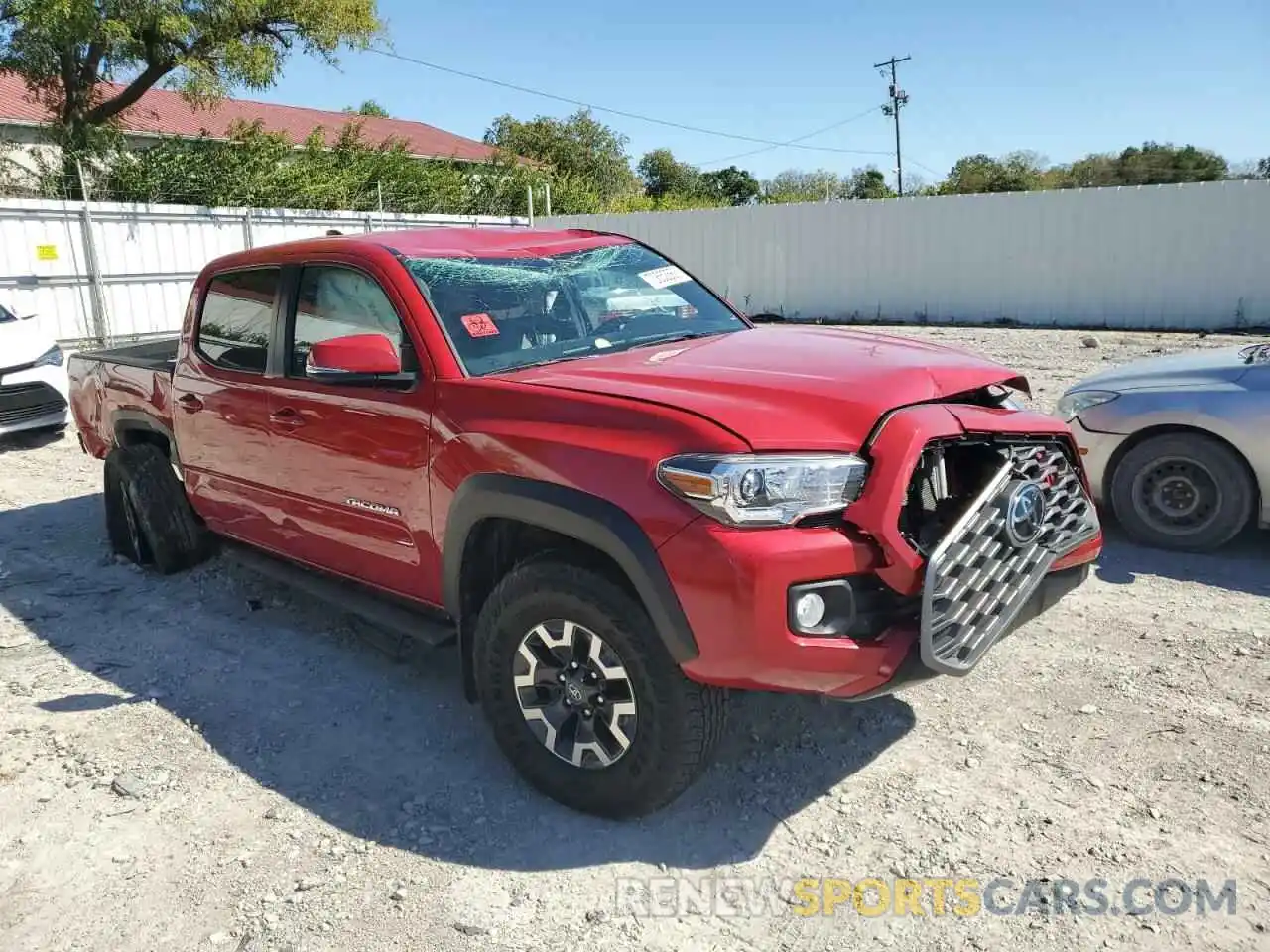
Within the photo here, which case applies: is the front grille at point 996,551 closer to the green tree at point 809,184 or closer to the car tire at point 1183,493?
the car tire at point 1183,493

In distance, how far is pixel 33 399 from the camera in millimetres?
9305

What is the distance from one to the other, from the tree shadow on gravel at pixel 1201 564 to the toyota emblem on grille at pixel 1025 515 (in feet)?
7.48

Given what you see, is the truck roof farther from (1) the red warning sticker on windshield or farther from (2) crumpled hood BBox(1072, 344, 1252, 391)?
(2) crumpled hood BBox(1072, 344, 1252, 391)

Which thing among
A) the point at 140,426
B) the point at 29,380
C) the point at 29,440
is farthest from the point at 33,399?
the point at 140,426

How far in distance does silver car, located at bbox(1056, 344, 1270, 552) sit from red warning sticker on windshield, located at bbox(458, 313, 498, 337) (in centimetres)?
359

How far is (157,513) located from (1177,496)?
5.57 metres

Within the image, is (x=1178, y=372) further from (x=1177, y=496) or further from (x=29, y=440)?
(x=29, y=440)

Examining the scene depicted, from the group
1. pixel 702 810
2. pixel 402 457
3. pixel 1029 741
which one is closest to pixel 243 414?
pixel 402 457

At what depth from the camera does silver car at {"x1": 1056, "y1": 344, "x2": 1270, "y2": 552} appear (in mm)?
5105

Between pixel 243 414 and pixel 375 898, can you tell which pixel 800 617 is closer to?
pixel 375 898

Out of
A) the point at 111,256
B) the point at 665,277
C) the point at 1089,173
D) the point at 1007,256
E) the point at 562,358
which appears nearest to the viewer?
the point at 562,358

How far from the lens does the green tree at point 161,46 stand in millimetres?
18047

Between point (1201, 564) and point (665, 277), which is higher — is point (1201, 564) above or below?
below

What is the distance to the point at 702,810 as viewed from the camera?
3193mm
